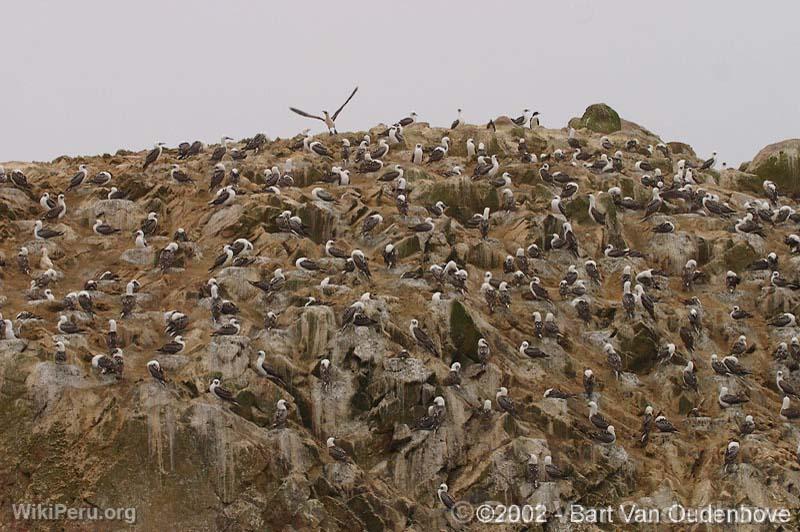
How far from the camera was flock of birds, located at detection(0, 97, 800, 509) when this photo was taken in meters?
34.4

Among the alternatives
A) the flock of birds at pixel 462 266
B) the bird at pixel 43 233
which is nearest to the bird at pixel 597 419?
the flock of birds at pixel 462 266

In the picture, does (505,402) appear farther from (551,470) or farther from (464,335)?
(464,335)

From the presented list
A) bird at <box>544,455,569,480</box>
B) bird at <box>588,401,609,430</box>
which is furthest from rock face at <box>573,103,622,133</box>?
bird at <box>544,455,569,480</box>

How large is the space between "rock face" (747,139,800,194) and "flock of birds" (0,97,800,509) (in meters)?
2.31

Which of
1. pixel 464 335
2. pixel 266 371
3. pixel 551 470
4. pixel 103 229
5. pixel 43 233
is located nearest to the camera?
pixel 551 470

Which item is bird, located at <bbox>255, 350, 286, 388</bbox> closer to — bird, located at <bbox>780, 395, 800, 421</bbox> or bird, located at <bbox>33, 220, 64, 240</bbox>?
bird, located at <bbox>33, 220, 64, 240</bbox>

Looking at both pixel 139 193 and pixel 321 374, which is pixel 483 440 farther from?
pixel 139 193

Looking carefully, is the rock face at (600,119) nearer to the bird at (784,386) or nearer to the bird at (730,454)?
the bird at (784,386)

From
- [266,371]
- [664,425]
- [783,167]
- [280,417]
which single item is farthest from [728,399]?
[783,167]

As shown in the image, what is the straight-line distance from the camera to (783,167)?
57.0m

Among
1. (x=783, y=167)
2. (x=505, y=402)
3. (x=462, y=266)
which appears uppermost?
(x=783, y=167)

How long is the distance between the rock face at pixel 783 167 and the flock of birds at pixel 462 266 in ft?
7.59

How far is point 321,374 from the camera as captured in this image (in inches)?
1328

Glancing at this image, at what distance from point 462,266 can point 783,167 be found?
23.4 meters
